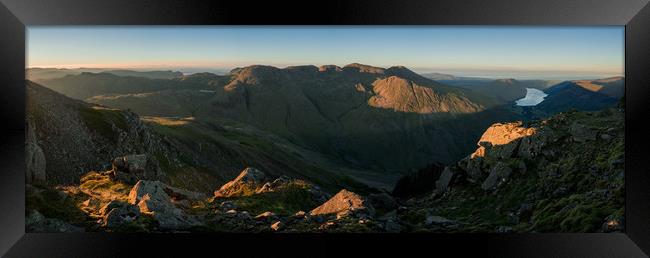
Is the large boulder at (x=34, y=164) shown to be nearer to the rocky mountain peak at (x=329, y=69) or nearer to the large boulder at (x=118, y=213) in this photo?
the large boulder at (x=118, y=213)

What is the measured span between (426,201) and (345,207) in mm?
7405

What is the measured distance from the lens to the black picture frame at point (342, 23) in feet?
38.4

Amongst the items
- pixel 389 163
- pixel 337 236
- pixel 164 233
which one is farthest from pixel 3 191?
pixel 389 163

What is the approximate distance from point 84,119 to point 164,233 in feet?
77.0

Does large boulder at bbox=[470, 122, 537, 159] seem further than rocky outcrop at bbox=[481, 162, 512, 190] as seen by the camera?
Yes

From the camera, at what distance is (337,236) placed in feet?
41.2

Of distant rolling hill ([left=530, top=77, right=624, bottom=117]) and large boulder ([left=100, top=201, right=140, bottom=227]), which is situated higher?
distant rolling hill ([left=530, top=77, right=624, bottom=117])

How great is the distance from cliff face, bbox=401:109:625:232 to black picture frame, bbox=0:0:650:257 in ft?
3.19

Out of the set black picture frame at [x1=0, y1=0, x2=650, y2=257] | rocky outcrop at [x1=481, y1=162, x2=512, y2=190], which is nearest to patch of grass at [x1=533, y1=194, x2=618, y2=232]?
black picture frame at [x1=0, y1=0, x2=650, y2=257]

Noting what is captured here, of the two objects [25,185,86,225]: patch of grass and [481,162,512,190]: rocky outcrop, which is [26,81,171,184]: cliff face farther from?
[481,162,512,190]: rocky outcrop

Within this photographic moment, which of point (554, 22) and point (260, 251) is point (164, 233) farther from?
point (554, 22)

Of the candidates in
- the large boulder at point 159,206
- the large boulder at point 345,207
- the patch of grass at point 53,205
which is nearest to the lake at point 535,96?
the large boulder at point 345,207

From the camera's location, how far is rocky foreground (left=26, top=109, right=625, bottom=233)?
13.4 m

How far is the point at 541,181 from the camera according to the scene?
16.6 metres
